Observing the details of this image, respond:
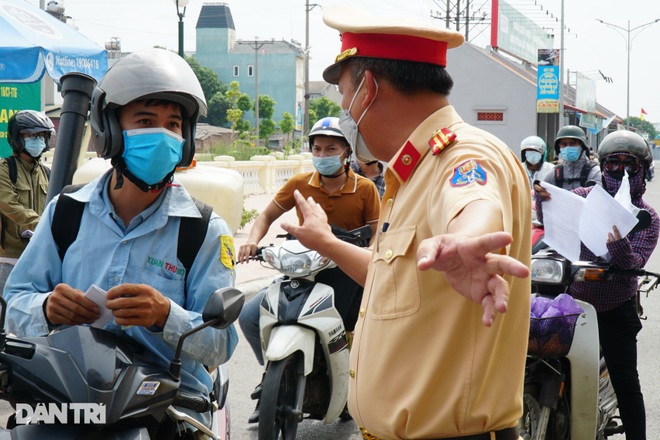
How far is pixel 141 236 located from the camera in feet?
9.27

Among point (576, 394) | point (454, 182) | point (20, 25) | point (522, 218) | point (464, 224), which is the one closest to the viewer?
point (464, 224)

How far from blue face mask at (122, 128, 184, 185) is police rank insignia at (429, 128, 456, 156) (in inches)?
41.3

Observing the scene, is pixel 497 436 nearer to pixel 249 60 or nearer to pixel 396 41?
pixel 396 41

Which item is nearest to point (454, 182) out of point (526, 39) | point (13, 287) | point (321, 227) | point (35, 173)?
point (321, 227)

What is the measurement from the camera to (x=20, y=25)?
920 centimetres

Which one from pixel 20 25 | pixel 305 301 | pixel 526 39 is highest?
pixel 526 39

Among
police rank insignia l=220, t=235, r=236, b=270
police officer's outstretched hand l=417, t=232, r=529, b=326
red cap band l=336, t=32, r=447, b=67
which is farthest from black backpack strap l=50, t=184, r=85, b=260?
police officer's outstretched hand l=417, t=232, r=529, b=326

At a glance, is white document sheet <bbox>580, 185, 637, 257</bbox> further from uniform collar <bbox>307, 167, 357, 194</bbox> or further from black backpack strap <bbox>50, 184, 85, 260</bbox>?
black backpack strap <bbox>50, 184, 85, 260</bbox>

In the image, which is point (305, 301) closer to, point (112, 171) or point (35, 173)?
point (112, 171)

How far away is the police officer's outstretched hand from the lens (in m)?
1.56

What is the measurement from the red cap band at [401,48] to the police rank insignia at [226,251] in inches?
31.9

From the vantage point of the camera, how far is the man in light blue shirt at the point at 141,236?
2771 millimetres

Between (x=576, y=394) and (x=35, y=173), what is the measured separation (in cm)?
454

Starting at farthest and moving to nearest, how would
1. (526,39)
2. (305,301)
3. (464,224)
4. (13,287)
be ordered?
(526,39) < (305,301) < (13,287) < (464,224)
